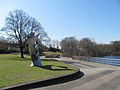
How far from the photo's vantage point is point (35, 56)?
47.6ft

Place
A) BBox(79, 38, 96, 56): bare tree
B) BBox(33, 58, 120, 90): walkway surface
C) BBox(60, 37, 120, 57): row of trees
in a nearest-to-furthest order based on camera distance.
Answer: BBox(33, 58, 120, 90): walkway surface → BBox(60, 37, 120, 57): row of trees → BBox(79, 38, 96, 56): bare tree

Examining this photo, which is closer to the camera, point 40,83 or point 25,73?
point 40,83

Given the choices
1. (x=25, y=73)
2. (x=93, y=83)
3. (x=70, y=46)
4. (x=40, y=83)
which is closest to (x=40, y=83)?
(x=40, y=83)

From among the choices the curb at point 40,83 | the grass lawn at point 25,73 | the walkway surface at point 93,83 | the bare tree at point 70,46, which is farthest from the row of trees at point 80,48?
the curb at point 40,83

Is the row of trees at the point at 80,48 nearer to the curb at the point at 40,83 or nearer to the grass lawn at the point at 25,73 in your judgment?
A: the grass lawn at the point at 25,73

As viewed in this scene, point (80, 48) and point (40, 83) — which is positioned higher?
point (80, 48)

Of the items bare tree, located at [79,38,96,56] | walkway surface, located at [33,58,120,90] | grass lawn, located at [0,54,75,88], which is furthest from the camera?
bare tree, located at [79,38,96,56]

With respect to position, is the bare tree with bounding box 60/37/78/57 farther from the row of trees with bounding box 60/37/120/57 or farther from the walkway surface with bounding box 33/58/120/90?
the walkway surface with bounding box 33/58/120/90

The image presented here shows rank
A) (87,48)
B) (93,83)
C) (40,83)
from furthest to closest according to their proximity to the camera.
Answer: (87,48), (93,83), (40,83)

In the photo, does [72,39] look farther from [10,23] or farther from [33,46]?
[33,46]

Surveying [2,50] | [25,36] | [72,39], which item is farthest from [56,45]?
A: [25,36]

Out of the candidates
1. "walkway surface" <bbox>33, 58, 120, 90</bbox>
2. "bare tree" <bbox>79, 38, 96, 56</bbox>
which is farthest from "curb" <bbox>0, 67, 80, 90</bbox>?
"bare tree" <bbox>79, 38, 96, 56</bbox>

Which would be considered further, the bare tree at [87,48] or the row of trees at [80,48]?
the bare tree at [87,48]

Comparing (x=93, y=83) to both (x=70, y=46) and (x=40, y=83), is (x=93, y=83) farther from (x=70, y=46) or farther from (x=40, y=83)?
(x=70, y=46)
